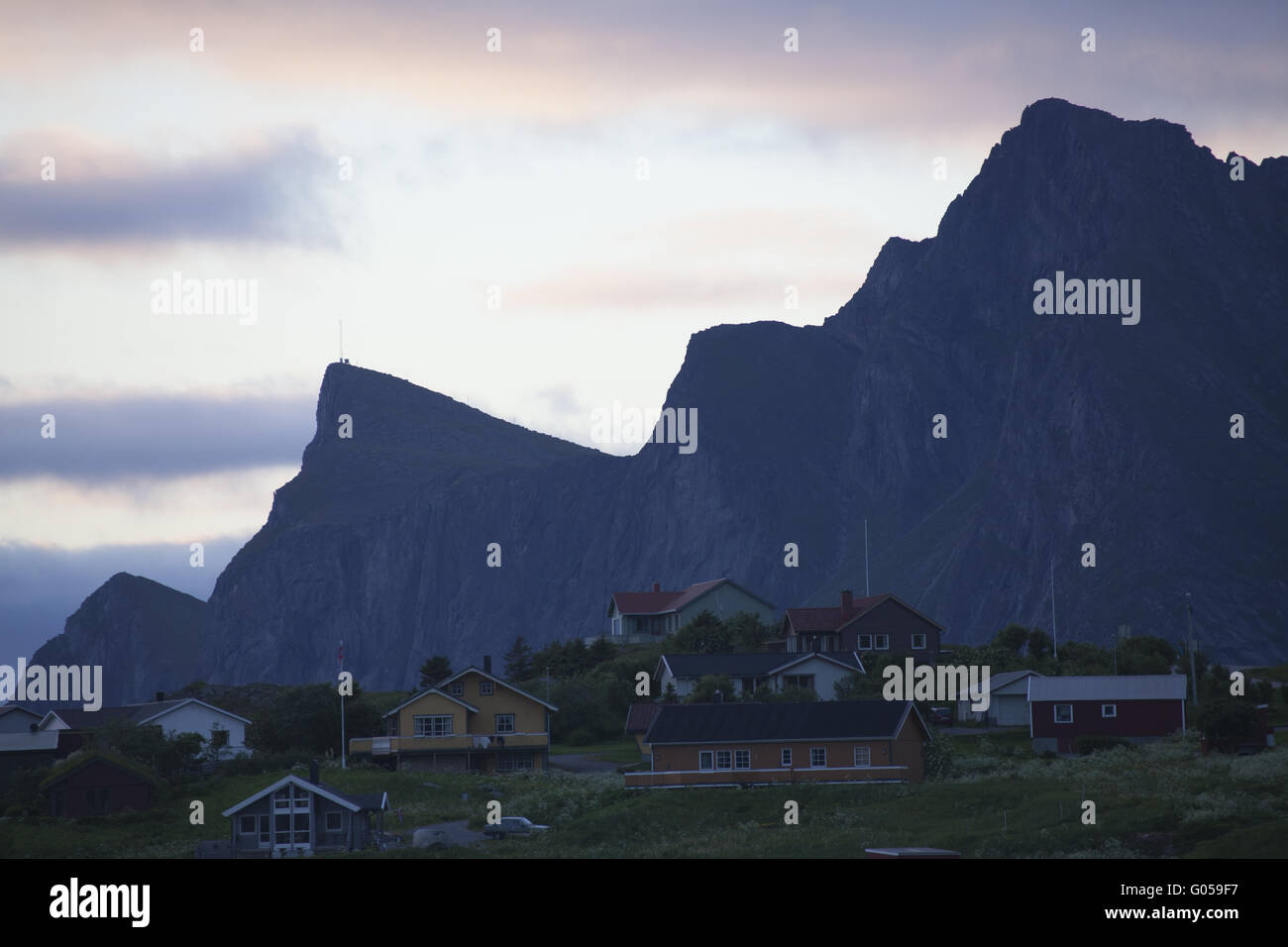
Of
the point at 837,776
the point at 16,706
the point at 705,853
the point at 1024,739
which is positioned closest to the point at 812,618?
the point at 1024,739

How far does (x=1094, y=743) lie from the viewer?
224 ft

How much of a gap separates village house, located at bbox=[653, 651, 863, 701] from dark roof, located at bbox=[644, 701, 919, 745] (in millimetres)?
22177

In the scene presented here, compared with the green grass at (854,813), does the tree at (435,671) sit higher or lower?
higher

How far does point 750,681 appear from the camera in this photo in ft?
289

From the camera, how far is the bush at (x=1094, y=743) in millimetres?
68062

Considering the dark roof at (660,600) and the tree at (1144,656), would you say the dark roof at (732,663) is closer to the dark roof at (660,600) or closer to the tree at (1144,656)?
the tree at (1144,656)

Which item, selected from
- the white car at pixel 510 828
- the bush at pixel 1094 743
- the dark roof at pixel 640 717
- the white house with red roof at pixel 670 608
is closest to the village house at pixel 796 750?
the white car at pixel 510 828

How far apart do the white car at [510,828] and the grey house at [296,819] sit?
4.09 meters

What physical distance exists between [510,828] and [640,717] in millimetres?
27857

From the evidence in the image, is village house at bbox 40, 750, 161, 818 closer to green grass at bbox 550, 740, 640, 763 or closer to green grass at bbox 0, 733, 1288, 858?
green grass at bbox 0, 733, 1288, 858

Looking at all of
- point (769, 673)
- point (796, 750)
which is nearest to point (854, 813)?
point (796, 750)
